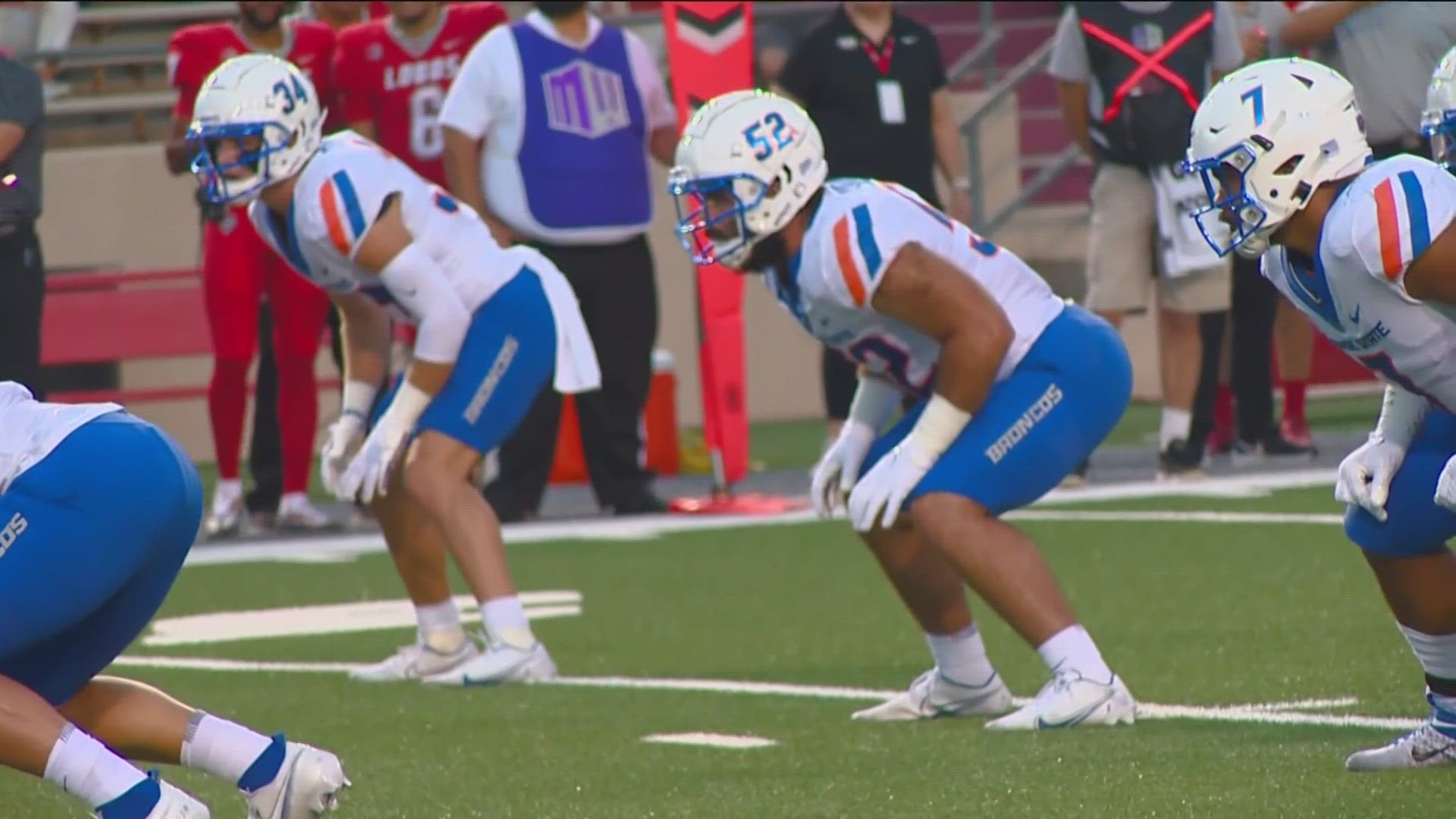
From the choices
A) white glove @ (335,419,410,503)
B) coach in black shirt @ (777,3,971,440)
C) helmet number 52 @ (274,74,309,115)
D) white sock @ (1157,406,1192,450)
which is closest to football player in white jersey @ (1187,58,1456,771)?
white glove @ (335,419,410,503)

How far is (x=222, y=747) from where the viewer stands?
13.5 feet

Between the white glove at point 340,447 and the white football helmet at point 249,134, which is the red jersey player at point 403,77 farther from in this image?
the white football helmet at point 249,134

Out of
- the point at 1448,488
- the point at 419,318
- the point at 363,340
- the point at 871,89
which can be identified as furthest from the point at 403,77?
the point at 1448,488

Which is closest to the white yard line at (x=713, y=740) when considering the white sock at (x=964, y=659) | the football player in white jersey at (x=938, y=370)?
the football player in white jersey at (x=938, y=370)

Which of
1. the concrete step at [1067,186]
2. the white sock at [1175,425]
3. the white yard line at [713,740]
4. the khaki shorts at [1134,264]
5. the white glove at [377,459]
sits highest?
Result: the white glove at [377,459]

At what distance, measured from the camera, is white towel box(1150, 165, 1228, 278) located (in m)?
9.49

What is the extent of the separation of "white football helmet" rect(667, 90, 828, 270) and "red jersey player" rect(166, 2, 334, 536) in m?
4.29

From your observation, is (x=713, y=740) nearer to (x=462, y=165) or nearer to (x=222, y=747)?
(x=222, y=747)

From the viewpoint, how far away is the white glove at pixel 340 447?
676cm

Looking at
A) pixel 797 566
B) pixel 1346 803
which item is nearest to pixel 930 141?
pixel 797 566

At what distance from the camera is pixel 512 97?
9.57m

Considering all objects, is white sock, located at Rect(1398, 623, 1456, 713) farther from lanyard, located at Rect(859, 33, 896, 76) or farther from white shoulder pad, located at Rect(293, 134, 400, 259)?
lanyard, located at Rect(859, 33, 896, 76)

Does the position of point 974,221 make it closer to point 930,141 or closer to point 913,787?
point 930,141

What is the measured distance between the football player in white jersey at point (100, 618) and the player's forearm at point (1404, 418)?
1.98 metres
